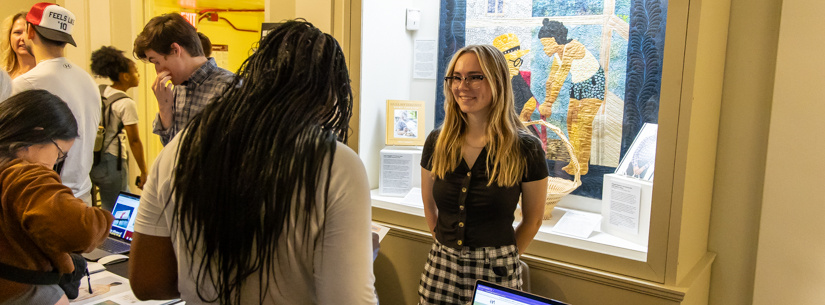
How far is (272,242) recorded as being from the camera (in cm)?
100

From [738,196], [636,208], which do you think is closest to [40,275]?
[636,208]

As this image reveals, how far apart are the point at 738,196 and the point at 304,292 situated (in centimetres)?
194

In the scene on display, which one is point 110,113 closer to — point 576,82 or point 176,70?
point 176,70

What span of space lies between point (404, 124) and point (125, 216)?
1.35 m

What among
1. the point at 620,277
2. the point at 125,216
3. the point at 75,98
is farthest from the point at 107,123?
the point at 620,277

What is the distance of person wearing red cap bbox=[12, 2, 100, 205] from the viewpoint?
8.43 feet

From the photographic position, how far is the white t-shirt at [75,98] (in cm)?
256

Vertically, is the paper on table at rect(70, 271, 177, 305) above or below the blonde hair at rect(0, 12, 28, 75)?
below

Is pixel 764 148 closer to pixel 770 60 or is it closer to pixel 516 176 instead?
pixel 770 60

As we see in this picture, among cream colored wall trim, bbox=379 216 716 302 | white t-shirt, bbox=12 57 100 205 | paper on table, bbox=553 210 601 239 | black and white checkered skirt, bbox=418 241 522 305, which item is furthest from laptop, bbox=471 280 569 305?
white t-shirt, bbox=12 57 100 205

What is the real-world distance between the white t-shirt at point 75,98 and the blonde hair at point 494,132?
1.76m

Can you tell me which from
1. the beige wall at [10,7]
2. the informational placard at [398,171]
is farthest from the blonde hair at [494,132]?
the beige wall at [10,7]

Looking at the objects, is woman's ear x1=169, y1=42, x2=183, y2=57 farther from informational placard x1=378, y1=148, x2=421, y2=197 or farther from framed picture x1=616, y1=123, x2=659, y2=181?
framed picture x1=616, y1=123, x2=659, y2=181

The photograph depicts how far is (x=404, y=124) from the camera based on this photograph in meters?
2.82
